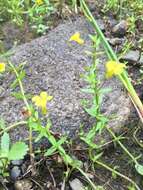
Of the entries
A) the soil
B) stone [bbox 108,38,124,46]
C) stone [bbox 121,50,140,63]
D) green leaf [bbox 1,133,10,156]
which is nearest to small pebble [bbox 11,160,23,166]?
the soil

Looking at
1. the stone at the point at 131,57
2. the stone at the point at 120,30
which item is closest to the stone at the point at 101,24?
the stone at the point at 120,30

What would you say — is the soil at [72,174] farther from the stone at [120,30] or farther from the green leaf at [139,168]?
the stone at [120,30]

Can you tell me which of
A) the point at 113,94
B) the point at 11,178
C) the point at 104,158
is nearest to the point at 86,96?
the point at 113,94

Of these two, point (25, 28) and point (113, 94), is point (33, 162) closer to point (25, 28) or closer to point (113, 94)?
point (113, 94)

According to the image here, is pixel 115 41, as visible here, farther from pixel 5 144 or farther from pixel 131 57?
pixel 5 144

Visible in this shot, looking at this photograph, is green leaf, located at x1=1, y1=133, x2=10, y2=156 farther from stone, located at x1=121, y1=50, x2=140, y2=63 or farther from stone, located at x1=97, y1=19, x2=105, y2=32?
stone, located at x1=97, y1=19, x2=105, y2=32

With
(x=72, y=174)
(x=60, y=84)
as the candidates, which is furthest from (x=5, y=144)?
(x=60, y=84)
